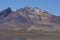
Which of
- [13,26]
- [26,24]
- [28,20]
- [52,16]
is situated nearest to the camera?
[13,26]

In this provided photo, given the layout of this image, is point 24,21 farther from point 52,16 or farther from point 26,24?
point 52,16

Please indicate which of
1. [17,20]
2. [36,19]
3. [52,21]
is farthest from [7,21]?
[52,21]

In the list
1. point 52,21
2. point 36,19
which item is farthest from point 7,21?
point 52,21

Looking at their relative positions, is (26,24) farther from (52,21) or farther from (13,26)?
(52,21)

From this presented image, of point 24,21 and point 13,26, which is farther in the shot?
point 24,21

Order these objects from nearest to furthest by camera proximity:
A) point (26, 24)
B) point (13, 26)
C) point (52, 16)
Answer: point (13, 26)
point (26, 24)
point (52, 16)

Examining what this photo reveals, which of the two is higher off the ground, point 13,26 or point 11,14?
point 11,14

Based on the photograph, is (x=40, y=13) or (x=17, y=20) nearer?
(x=17, y=20)

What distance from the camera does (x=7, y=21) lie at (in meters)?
167

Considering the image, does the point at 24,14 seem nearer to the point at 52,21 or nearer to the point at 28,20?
the point at 28,20

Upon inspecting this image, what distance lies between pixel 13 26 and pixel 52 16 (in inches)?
1740

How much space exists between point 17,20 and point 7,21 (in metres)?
9.56

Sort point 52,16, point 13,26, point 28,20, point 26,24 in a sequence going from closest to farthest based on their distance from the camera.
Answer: point 13,26, point 26,24, point 28,20, point 52,16

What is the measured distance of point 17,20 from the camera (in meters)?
174
